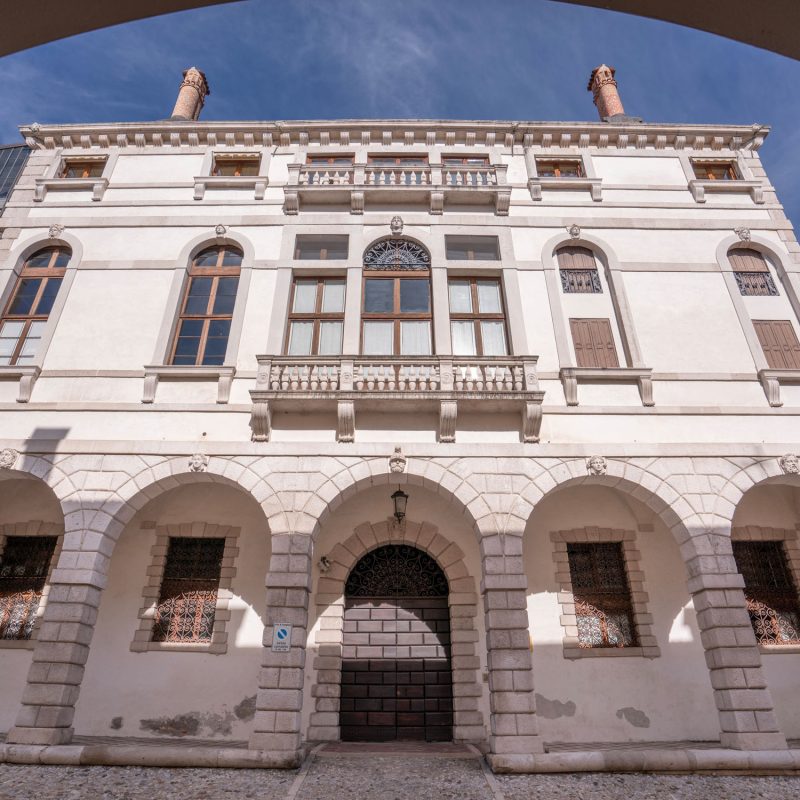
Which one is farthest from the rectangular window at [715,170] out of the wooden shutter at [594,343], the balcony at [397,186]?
the wooden shutter at [594,343]

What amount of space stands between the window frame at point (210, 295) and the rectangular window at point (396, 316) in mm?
2950

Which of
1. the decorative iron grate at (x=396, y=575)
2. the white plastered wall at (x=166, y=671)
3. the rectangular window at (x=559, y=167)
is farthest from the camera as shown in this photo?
the rectangular window at (x=559, y=167)

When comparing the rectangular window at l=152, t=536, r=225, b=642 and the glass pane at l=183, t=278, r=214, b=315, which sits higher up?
the glass pane at l=183, t=278, r=214, b=315

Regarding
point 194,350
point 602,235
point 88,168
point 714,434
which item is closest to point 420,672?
point 714,434

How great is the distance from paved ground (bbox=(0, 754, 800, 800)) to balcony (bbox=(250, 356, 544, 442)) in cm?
511

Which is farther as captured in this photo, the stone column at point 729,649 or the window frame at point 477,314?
the window frame at point 477,314

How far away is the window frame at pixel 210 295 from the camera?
11070mm

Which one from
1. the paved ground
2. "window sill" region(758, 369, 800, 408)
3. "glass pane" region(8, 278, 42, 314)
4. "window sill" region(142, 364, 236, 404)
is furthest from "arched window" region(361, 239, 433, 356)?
"glass pane" region(8, 278, 42, 314)

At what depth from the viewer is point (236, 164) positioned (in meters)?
14.2

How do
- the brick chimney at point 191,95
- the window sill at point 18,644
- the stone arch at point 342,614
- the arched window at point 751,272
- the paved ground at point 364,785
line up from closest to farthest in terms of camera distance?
the paved ground at point 364,785 → the stone arch at point 342,614 → the window sill at point 18,644 → the arched window at point 751,272 → the brick chimney at point 191,95

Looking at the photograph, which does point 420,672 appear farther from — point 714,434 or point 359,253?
point 359,253

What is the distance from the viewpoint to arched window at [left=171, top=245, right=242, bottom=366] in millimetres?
11125

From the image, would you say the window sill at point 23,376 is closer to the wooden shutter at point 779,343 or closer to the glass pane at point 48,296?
the glass pane at point 48,296

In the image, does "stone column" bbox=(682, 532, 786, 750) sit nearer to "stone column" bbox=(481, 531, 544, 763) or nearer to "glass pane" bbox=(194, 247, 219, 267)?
"stone column" bbox=(481, 531, 544, 763)
